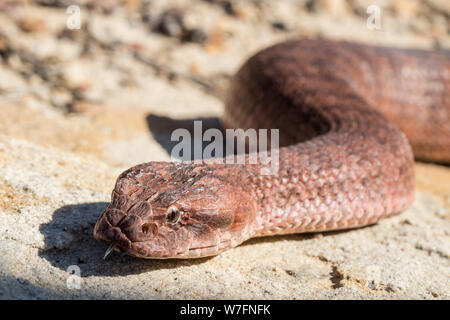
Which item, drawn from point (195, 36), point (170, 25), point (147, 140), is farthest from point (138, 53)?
point (147, 140)

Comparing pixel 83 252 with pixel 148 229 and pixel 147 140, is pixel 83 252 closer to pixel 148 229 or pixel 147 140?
pixel 148 229

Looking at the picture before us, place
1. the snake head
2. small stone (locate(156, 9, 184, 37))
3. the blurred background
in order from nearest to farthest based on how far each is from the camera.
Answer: the snake head → the blurred background → small stone (locate(156, 9, 184, 37))

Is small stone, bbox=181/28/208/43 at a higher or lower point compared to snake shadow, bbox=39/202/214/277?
higher

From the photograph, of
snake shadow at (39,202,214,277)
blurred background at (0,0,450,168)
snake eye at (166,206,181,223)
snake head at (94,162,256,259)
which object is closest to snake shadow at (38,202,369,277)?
snake shadow at (39,202,214,277)

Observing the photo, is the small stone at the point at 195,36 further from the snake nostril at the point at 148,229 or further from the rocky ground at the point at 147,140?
the snake nostril at the point at 148,229

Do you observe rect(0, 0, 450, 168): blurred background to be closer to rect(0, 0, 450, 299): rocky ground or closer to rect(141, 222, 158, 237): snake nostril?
rect(0, 0, 450, 299): rocky ground

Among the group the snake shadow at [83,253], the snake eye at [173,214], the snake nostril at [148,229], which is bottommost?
the snake shadow at [83,253]

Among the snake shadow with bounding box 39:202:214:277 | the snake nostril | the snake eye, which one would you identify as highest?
the snake eye

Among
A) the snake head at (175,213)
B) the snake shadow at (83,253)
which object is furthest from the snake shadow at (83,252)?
the snake head at (175,213)
